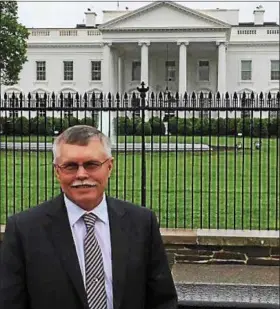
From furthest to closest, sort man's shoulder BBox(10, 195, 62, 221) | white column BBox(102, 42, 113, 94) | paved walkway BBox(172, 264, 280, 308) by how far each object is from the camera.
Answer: white column BBox(102, 42, 113, 94), paved walkway BBox(172, 264, 280, 308), man's shoulder BBox(10, 195, 62, 221)

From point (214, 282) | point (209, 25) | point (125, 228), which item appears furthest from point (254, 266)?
point (209, 25)

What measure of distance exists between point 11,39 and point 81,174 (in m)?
31.8

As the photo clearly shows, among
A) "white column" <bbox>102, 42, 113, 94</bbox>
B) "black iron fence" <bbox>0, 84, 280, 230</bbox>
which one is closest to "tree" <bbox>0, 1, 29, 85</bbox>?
"black iron fence" <bbox>0, 84, 280, 230</bbox>

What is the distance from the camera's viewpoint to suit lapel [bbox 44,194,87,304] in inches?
93.9

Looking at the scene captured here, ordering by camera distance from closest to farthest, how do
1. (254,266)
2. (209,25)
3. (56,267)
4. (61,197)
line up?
(56,267), (61,197), (254,266), (209,25)

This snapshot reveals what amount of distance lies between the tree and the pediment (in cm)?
2816

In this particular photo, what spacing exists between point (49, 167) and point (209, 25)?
4669 cm

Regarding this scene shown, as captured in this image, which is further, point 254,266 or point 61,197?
point 254,266

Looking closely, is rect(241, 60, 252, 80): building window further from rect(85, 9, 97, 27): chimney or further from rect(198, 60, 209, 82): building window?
rect(85, 9, 97, 27): chimney

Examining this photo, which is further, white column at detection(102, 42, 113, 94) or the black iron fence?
white column at detection(102, 42, 113, 94)

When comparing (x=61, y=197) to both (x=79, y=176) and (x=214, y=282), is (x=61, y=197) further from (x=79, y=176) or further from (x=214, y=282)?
(x=214, y=282)

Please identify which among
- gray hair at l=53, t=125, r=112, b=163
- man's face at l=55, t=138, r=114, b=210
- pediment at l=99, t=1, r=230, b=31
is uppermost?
pediment at l=99, t=1, r=230, b=31

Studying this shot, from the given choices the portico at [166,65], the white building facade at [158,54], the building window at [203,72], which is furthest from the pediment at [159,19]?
the building window at [203,72]

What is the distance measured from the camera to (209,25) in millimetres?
60719
